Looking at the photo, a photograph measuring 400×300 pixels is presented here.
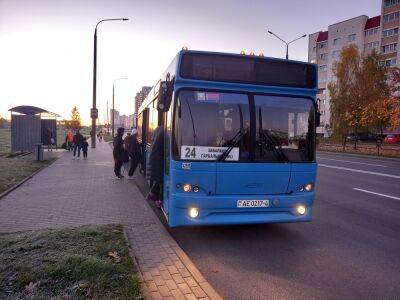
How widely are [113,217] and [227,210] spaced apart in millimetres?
2635

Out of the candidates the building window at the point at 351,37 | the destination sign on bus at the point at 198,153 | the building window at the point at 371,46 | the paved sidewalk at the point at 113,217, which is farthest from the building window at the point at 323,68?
the destination sign on bus at the point at 198,153

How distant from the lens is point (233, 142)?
20.1 feet

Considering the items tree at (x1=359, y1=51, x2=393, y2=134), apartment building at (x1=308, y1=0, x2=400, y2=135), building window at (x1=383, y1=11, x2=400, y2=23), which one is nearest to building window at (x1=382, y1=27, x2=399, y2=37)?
apartment building at (x1=308, y1=0, x2=400, y2=135)

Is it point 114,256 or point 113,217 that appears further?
point 113,217

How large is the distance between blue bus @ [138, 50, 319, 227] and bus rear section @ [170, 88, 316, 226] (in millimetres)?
16

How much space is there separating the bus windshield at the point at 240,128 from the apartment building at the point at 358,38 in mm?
55135

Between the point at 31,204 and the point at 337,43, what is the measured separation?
8362 centimetres

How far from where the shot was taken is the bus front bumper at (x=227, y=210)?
602cm

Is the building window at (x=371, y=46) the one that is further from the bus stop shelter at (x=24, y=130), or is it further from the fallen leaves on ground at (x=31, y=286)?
the fallen leaves on ground at (x=31, y=286)

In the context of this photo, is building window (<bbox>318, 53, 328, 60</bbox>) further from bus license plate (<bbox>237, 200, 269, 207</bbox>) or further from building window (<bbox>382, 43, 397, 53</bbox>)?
bus license plate (<bbox>237, 200, 269, 207</bbox>)

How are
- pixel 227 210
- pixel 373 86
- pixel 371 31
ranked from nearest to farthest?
pixel 227 210 < pixel 373 86 < pixel 371 31

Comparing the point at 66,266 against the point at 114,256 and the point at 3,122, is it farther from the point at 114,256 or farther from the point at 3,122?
the point at 3,122

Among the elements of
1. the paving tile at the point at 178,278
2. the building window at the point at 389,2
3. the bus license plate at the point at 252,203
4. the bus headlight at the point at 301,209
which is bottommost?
the paving tile at the point at 178,278

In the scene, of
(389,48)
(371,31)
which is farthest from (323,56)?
(389,48)
